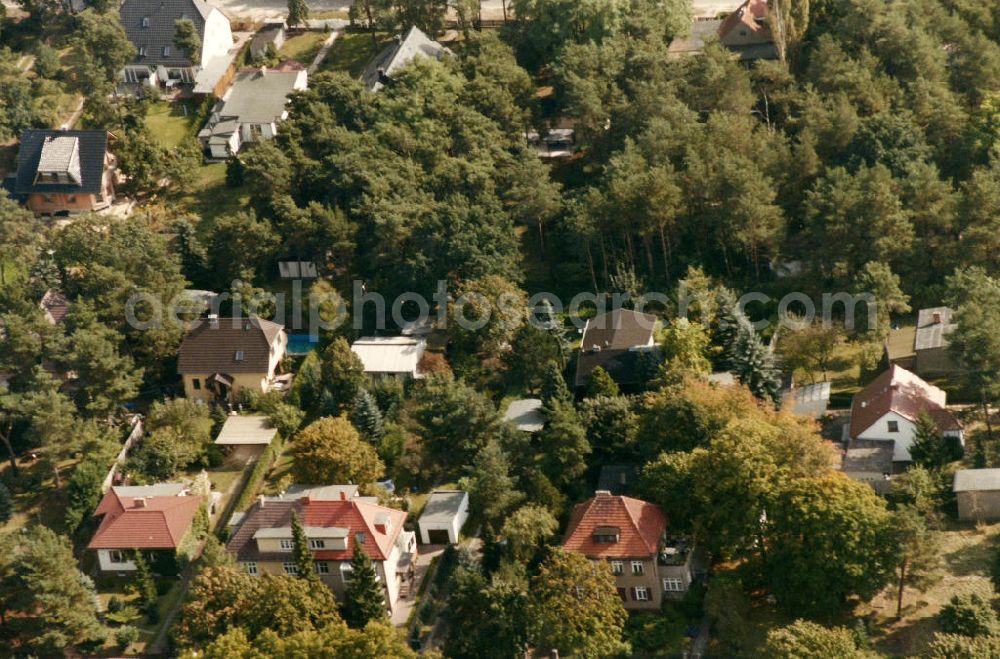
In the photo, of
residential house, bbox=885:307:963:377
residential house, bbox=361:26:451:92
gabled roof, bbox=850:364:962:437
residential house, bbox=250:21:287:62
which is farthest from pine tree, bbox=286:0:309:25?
gabled roof, bbox=850:364:962:437

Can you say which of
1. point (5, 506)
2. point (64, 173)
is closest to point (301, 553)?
point (5, 506)

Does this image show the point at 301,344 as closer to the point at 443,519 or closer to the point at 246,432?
the point at 246,432

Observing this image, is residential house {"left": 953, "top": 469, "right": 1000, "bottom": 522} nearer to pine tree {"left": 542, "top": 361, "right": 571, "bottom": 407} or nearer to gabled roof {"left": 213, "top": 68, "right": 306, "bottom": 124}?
pine tree {"left": 542, "top": 361, "right": 571, "bottom": 407}

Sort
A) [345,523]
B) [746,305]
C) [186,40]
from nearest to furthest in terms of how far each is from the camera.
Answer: [345,523], [746,305], [186,40]

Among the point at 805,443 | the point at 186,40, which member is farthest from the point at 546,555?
the point at 186,40

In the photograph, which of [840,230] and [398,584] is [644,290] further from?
[398,584]

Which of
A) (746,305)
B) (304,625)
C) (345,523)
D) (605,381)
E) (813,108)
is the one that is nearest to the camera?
(304,625)

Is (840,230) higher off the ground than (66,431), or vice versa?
(840,230)

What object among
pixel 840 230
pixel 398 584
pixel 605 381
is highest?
pixel 840 230
